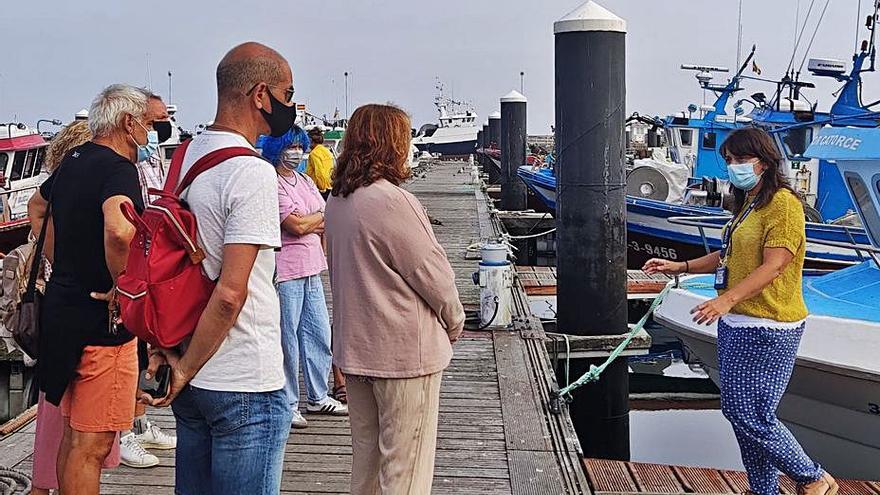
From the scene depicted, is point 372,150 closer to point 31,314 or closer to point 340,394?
point 31,314

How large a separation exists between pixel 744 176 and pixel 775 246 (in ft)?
1.14

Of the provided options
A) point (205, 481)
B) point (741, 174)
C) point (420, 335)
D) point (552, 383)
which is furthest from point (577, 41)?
point (205, 481)

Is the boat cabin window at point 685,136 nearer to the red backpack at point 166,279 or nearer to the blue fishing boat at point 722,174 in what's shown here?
the blue fishing boat at point 722,174

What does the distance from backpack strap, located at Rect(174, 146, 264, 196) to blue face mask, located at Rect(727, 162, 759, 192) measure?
2262mm

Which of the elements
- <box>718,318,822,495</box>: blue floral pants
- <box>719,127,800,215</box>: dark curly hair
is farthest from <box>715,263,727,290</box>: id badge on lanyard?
<box>719,127,800,215</box>: dark curly hair

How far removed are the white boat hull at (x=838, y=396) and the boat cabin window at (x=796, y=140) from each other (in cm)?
722

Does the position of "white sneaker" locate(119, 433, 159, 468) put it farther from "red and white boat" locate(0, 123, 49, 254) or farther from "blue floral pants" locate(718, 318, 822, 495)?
"red and white boat" locate(0, 123, 49, 254)

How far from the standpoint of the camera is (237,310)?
2.38 metres

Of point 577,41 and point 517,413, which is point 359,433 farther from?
point 577,41

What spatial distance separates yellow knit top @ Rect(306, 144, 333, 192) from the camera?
805 centimetres

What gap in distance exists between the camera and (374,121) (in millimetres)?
3027

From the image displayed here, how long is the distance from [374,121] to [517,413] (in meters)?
2.65

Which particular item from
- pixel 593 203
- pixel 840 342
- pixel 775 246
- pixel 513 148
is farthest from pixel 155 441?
pixel 513 148

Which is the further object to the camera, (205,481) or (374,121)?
(374,121)
